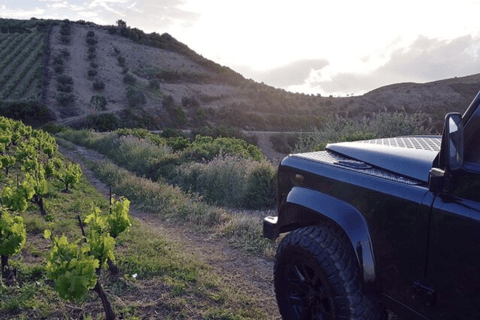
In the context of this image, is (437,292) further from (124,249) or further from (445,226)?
(124,249)

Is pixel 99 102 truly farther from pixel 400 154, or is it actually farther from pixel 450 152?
pixel 450 152

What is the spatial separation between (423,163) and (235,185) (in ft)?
27.0

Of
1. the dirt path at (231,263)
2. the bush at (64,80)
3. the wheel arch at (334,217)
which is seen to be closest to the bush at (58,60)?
the bush at (64,80)

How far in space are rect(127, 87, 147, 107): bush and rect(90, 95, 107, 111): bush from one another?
8.86ft

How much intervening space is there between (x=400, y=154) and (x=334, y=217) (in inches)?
25.0

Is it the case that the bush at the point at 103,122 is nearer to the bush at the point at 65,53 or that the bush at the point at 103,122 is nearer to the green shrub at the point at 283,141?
the green shrub at the point at 283,141

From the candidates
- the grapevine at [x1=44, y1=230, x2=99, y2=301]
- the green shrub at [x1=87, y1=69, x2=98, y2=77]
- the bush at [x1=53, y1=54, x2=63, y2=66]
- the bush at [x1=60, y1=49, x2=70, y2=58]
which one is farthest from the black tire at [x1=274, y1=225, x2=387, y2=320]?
the bush at [x1=60, y1=49, x2=70, y2=58]

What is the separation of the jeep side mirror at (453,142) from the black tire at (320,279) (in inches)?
41.7

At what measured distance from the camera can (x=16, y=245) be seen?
4629mm

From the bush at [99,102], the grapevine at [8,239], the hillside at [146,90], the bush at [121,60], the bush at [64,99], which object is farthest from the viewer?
the bush at [121,60]

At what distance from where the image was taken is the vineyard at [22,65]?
128 ft

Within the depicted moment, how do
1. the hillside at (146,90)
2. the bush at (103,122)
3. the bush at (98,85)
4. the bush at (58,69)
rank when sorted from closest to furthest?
the bush at (103,122), the hillside at (146,90), the bush at (98,85), the bush at (58,69)

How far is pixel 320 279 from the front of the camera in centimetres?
294

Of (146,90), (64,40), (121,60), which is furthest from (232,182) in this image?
(64,40)
